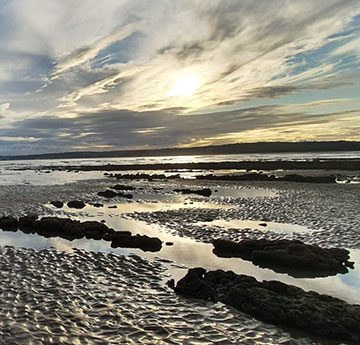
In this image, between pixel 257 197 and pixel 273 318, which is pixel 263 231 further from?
pixel 257 197

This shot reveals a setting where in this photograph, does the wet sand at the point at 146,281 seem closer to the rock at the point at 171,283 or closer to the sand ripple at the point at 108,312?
the sand ripple at the point at 108,312

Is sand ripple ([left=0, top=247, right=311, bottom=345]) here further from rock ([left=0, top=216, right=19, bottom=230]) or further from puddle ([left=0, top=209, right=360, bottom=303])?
rock ([left=0, top=216, right=19, bottom=230])

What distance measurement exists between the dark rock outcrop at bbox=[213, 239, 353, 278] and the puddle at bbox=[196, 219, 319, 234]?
186 inches

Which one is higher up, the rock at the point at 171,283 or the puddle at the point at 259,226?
the rock at the point at 171,283

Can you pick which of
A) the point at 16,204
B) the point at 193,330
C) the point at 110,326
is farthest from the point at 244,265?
the point at 16,204

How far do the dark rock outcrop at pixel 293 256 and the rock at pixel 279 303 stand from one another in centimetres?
336

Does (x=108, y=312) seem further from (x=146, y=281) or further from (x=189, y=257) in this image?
(x=189, y=257)

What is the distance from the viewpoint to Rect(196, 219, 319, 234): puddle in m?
20.0

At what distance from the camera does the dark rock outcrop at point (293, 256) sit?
13.3 metres

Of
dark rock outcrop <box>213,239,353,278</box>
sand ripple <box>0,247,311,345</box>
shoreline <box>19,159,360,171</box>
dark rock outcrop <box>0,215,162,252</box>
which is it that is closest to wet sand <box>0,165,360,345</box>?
sand ripple <box>0,247,311,345</box>

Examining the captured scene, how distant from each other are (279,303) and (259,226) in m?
12.0

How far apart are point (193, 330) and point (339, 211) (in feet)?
65.0

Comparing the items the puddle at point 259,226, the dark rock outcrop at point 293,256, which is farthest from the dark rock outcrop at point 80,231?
the puddle at point 259,226

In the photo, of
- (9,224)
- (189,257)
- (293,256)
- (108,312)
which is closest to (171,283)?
(108,312)
